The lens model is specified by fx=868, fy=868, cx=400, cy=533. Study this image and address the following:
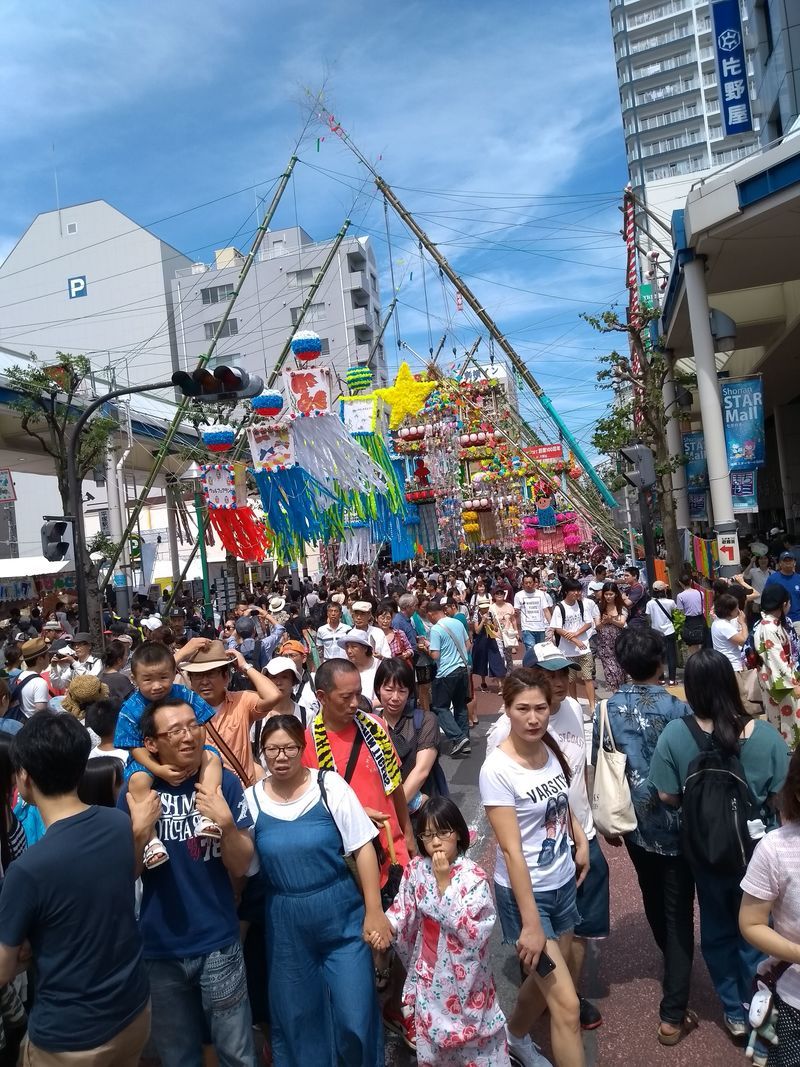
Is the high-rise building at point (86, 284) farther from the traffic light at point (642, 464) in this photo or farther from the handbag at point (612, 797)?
the handbag at point (612, 797)

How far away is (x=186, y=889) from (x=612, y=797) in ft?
6.06

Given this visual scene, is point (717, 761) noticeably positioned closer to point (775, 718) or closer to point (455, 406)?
point (775, 718)

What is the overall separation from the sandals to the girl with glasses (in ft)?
4.14

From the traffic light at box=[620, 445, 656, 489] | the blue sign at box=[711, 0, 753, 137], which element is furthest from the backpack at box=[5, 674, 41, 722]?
the blue sign at box=[711, 0, 753, 137]

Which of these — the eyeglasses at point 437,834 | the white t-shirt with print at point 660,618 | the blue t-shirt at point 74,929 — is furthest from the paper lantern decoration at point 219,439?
the blue t-shirt at point 74,929

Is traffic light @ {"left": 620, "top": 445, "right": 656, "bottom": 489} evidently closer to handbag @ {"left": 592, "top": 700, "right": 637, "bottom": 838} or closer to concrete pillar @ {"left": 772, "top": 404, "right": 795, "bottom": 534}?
handbag @ {"left": 592, "top": 700, "right": 637, "bottom": 838}

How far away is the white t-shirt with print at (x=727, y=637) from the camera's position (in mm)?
7820

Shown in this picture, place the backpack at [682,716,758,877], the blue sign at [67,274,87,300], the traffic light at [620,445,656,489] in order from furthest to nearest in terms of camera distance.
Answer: the blue sign at [67,274,87,300] < the traffic light at [620,445,656,489] < the backpack at [682,716,758,877]

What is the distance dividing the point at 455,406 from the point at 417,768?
20.7 meters

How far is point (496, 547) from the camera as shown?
46.2 meters

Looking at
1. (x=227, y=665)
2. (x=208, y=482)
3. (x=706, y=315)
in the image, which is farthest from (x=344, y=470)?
(x=227, y=665)

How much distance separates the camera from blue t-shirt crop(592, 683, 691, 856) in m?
3.77

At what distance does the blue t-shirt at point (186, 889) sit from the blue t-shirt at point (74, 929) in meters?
0.35

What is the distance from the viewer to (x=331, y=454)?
1558 centimetres
